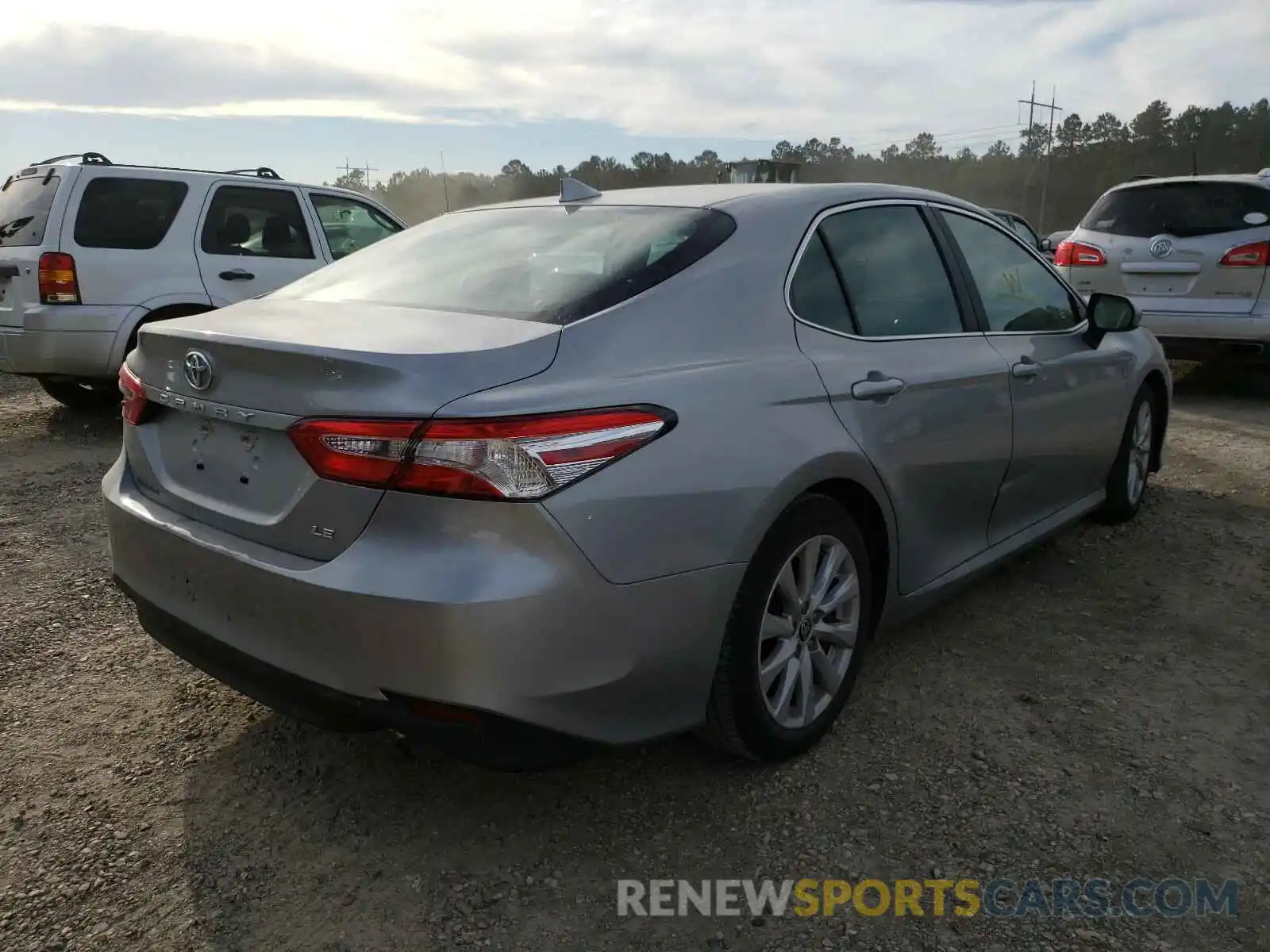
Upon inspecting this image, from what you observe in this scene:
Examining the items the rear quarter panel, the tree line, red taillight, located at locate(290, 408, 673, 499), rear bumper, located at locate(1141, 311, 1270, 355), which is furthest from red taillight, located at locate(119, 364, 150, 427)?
the tree line

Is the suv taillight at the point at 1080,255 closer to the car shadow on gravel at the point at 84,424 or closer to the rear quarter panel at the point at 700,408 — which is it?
the rear quarter panel at the point at 700,408

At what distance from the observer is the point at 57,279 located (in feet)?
20.8

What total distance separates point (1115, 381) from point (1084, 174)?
69713 millimetres

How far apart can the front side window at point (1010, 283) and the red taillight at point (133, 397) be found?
267 centimetres

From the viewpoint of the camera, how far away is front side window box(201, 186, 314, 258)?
7.10 meters

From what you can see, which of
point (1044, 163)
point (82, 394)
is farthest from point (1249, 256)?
point (1044, 163)

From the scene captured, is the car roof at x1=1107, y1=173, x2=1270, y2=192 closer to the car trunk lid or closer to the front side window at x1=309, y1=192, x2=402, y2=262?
the front side window at x1=309, y1=192, x2=402, y2=262

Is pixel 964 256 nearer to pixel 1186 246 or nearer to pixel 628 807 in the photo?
pixel 628 807

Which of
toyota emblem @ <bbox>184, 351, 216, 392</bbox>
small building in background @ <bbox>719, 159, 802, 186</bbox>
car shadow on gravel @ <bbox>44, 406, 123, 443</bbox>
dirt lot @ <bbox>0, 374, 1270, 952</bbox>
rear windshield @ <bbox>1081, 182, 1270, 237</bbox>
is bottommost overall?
dirt lot @ <bbox>0, 374, 1270, 952</bbox>

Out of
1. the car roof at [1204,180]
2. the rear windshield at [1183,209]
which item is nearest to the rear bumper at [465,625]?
the rear windshield at [1183,209]

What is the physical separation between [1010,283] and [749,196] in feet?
4.72

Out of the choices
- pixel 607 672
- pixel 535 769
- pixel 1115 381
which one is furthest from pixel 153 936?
pixel 1115 381

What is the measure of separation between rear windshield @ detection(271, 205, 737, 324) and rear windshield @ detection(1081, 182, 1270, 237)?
6.78 metres

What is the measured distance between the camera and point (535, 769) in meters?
2.15
